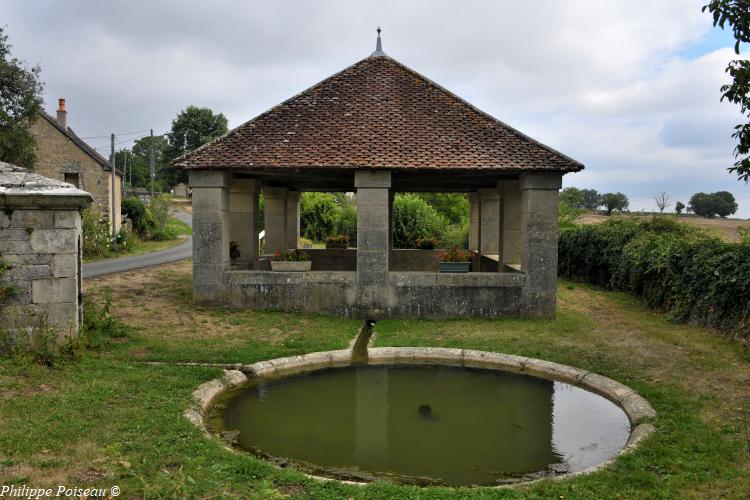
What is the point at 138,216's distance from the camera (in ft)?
104

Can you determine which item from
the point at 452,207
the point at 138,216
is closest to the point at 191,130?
the point at 138,216

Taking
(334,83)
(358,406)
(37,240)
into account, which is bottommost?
(358,406)

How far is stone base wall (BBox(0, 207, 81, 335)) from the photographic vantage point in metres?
7.64

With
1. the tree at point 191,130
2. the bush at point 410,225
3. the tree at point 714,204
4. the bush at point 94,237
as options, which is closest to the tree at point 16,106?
the bush at point 94,237

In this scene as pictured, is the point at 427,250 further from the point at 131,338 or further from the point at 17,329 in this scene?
the point at 17,329

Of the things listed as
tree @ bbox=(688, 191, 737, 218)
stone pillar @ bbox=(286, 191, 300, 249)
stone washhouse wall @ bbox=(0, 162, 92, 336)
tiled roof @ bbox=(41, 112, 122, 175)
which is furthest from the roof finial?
tree @ bbox=(688, 191, 737, 218)

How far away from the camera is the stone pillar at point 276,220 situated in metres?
18.2

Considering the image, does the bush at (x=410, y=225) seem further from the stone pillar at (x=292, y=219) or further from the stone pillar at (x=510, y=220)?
the stone pillar at (x=510, y=220)

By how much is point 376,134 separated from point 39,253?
22.6 ft

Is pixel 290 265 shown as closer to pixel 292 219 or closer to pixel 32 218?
pixel 32 218

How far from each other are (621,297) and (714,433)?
1015cm

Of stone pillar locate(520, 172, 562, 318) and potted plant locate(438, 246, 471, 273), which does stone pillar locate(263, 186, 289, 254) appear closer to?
potted plant locate(438, 246, 471, 273)

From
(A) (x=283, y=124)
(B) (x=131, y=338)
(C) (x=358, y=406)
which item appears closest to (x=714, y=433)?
(C) (x=358, y=406)

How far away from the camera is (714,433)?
5715 mm
